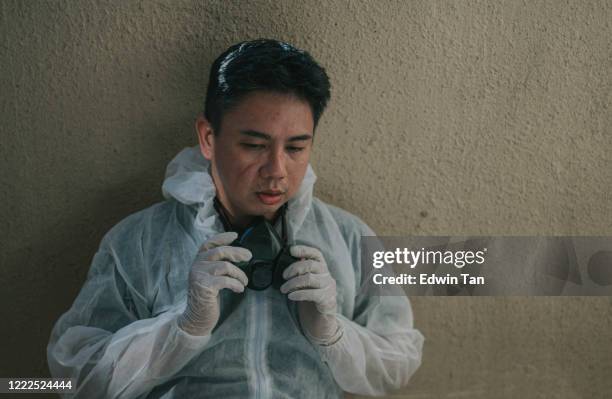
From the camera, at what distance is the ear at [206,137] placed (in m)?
1.28

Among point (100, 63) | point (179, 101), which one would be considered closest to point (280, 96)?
point (179, 101)

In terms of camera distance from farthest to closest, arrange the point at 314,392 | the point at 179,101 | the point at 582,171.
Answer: the point at 582,171, the point at 179,101, the point at 314,392

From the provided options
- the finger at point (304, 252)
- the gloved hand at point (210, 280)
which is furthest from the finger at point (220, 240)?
the finger at point (304, 252)

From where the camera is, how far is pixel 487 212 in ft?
5.07

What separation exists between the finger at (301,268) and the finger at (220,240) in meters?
0.13

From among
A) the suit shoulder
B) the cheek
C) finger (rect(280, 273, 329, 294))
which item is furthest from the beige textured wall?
finger (rect(280, 273, 329, 294))

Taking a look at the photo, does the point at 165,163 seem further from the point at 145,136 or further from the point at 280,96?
the point at 280,96

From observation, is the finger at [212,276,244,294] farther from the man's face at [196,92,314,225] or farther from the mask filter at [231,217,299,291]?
the man's face at [196,92,314,225]

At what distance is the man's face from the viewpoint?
1.21 m

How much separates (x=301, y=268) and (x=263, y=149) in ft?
0.81

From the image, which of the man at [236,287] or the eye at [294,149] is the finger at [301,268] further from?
the eye at [294,149]

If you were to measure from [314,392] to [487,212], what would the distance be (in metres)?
0.62

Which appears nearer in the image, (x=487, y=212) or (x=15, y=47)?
(x=15, y=47)

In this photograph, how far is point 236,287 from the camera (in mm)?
1171
